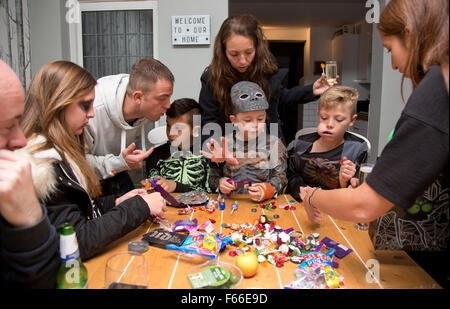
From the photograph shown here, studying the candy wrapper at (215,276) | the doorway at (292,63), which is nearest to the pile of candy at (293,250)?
the candy wrapper at (215,276)

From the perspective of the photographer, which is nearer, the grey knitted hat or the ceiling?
the grey knitted hat

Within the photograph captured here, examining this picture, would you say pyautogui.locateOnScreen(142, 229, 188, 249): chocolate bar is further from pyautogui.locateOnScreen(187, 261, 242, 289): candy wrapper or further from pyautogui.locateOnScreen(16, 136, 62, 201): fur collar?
pyautogui.locateOnScreen(16, 136, 62, 201): fur collar

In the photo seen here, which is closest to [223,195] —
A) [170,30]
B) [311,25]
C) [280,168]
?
[280,168]

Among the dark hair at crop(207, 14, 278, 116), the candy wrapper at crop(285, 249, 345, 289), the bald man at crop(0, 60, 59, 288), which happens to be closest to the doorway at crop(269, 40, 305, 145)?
the dark hair at crop(207, 14, 278, 116)

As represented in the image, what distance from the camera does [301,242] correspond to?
1.27 meters

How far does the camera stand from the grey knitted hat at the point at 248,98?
1.91 m

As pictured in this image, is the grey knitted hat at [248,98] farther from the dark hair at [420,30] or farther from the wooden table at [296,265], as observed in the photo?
the dark hair at [420,30]

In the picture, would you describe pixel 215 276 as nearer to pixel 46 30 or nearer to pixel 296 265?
pixel 296 265

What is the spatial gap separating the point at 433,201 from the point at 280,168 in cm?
96

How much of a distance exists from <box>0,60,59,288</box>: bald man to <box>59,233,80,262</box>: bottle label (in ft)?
0.08

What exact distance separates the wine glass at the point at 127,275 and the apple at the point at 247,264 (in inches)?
11.0

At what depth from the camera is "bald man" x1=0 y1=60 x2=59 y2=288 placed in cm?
85

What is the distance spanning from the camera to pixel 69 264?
3.19ft
